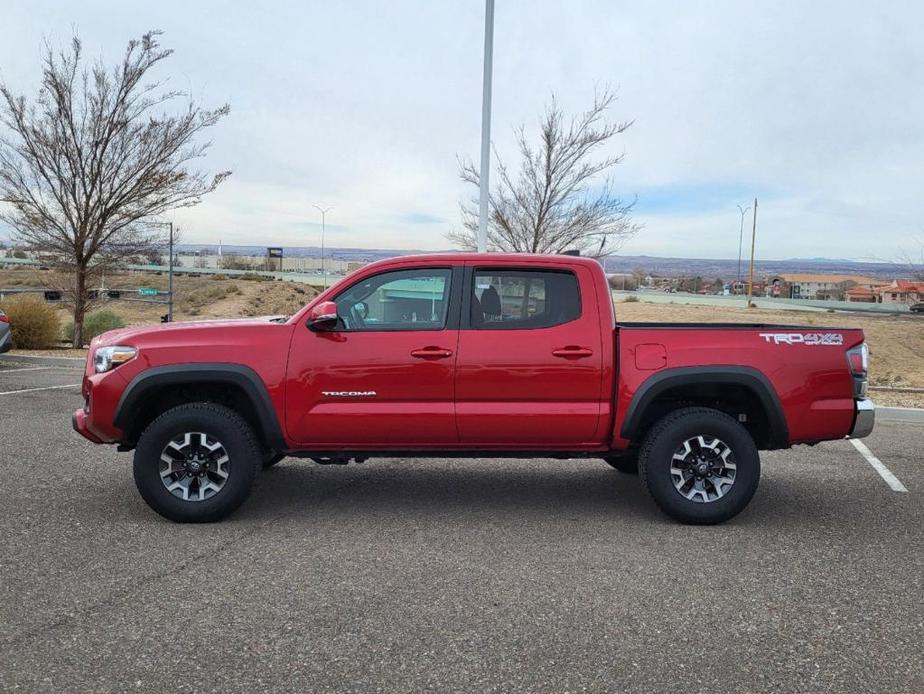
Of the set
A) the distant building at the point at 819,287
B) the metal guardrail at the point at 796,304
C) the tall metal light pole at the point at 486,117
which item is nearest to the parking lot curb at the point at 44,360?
the tall metal light pole at the point at 486,117

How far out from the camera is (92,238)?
18.3 m

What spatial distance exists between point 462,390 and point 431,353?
32cm

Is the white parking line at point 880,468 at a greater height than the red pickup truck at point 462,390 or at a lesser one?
lesser

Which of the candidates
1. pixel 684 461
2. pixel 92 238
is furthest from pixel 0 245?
pixel 684 461

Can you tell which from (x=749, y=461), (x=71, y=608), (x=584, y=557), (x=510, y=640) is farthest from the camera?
(x=749, y=461)

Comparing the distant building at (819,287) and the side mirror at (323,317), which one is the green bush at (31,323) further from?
the distant building at (819,287)

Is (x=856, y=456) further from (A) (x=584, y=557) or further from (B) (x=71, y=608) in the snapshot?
(B) (x=71, y=608)

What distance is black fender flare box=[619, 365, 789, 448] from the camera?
549 cm

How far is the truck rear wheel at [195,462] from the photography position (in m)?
5.43

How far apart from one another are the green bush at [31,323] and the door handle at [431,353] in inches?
644

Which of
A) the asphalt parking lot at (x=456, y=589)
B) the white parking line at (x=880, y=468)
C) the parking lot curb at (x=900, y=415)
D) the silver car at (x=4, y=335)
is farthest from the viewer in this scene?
the silver car at (x=4, y=335)

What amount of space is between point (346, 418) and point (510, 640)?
219 cm

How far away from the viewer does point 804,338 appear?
561 centimetres

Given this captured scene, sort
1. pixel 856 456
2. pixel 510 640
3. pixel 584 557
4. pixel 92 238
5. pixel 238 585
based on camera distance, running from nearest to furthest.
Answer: pixel 510 640 < pixel 238 585 < pixel 584 557 < pixel 856 456 < pixel 92 238
